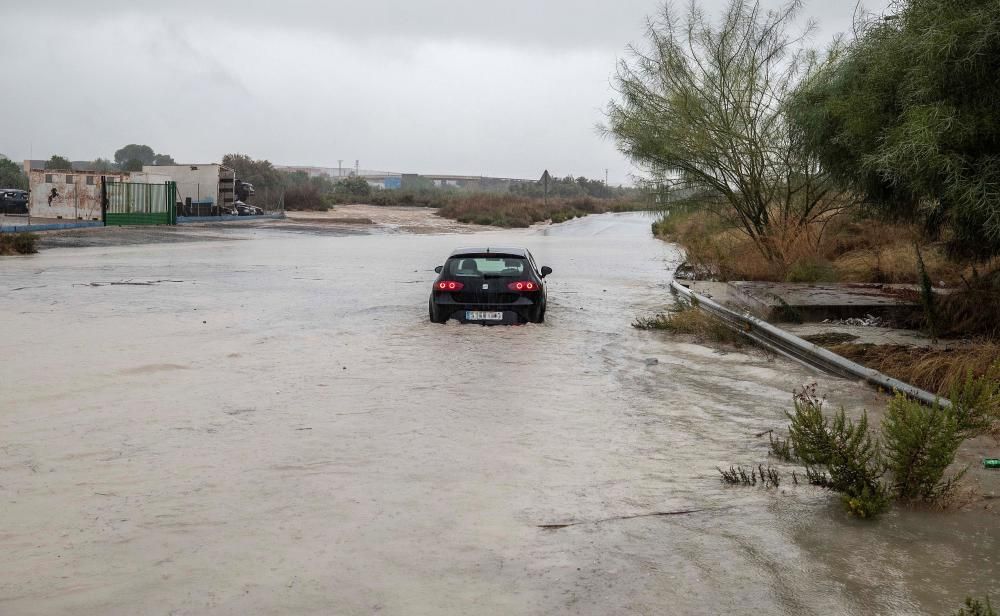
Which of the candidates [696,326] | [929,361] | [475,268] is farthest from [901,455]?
[475,268]

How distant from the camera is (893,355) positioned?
11203 millimetres

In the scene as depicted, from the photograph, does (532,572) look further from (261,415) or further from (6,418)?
(6,418)

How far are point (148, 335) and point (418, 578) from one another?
10046 millimetres

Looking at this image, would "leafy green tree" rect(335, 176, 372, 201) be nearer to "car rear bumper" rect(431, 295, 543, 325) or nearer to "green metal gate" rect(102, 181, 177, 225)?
"green metal gate" rect(102, 181, 177, 225)

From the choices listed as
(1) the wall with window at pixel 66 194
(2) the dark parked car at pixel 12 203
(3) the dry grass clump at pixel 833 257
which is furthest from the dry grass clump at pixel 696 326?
(2) the dark parked car at pixel 12 203

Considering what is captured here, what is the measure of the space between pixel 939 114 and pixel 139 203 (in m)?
39.9

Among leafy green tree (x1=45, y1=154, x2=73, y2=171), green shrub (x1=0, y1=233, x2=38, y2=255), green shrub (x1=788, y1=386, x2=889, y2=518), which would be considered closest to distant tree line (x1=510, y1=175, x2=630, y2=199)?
leafy green tree (x1=45, y1=154, x2=73, y2=171)

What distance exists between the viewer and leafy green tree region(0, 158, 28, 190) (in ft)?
263

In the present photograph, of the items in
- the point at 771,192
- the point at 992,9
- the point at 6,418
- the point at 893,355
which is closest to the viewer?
the point at 6,418

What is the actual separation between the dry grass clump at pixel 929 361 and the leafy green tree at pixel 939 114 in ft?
4.16

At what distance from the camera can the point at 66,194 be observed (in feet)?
142

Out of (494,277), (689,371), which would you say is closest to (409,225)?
(494,277)

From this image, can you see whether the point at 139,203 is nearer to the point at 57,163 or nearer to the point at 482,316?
the point at 482,316

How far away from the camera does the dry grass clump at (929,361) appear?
374 inches
